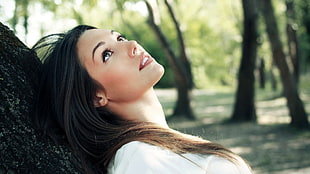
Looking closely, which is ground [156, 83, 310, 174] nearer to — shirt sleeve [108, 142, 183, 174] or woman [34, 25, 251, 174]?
woman [34, 25, 251, 174]

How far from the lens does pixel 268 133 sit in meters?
9.85

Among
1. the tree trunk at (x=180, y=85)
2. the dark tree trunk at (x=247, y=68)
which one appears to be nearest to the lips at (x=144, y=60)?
the dark tree trunk at (x=247, y=68)

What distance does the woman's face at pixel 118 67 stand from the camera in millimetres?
2043

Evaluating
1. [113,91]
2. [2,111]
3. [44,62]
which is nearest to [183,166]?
[113,91]

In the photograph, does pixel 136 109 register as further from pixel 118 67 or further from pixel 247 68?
pixel 247 68

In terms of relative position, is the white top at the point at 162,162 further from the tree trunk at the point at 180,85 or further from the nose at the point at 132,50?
the tree trunk at the point at 180,85

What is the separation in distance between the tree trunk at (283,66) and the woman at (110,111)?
776cm

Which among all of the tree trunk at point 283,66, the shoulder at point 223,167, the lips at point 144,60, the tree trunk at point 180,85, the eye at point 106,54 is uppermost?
the eye at point 106,54

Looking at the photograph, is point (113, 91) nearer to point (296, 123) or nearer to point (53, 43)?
point (53, 43)

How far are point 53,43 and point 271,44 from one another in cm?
809

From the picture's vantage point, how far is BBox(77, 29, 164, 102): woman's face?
2043 millimetres

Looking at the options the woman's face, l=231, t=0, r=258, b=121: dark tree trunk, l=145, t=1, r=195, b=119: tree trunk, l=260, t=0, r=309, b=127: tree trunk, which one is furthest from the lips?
l=145, t=1, r=195, b=119: tree trunk

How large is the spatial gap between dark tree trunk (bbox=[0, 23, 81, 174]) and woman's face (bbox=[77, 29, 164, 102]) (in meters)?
0.33

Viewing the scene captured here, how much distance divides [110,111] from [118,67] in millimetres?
256
